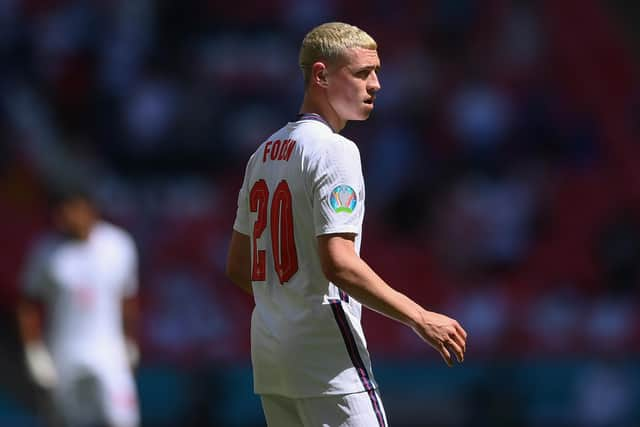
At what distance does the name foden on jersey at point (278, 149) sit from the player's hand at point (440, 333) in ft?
2.12

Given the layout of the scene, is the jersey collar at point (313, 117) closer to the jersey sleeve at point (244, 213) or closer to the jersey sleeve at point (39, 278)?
the jersey sleeve at point (244, 213)

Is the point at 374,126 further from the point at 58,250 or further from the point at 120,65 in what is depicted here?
the point at 58,250

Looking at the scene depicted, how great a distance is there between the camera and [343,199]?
11.6 ft

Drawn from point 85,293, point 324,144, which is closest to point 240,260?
point 324,144

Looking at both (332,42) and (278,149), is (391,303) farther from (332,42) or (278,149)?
(332,42)

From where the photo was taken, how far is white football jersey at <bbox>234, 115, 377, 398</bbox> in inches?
141

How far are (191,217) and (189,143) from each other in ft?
2.71

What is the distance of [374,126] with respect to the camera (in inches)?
477

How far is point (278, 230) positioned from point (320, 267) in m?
0.18

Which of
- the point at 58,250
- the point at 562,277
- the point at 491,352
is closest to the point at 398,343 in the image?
the point at 491,352

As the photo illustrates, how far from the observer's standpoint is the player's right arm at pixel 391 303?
342 centimetres

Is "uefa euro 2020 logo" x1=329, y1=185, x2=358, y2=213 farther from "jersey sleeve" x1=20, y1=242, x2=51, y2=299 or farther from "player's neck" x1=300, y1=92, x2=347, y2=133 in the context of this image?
"jersey sleeve" x1=20, y1=242, x2=51, y2=299

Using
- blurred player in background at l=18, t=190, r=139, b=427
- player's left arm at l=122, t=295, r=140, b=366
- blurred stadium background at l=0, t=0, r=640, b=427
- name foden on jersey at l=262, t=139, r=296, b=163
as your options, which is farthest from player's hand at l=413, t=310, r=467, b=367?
blurred stadium background at l=0, t=0, r=640, b=427

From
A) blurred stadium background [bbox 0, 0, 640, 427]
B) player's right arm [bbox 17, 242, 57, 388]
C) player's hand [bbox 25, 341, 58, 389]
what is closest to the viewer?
player's right arm [bbox 17, 242, 57, 388]
